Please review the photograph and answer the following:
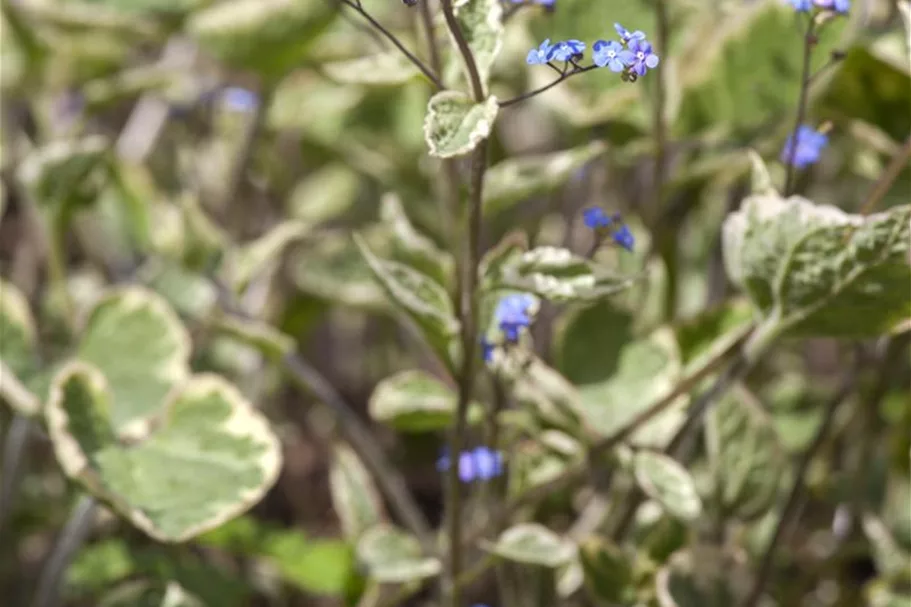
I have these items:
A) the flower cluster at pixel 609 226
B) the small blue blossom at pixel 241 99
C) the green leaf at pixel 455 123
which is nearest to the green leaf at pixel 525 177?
the flower cluster at pixel 609 226

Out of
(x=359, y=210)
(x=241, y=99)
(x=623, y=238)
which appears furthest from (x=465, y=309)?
(x=359, y=210)

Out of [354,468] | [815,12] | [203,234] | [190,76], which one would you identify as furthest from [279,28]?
[815,12]

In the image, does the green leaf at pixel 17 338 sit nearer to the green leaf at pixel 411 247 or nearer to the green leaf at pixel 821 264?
the green leaf at pixel 411 247

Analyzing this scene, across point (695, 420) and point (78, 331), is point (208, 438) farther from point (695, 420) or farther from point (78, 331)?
point (695, 420)

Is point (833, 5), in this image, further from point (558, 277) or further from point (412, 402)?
point (412, 402)

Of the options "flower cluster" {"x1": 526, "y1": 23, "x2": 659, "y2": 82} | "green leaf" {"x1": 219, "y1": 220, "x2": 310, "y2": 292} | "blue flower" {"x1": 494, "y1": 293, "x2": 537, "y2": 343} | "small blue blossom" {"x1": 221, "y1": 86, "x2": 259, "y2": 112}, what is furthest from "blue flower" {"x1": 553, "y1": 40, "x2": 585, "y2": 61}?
"small blue blossom" {"x1": 221, "y1": 86, "x2": 259, "y2": 112}
